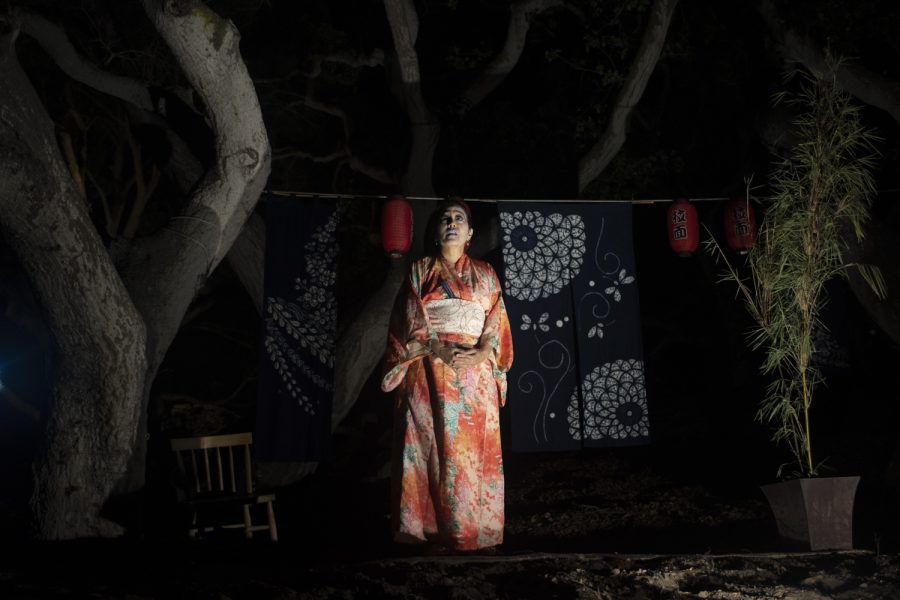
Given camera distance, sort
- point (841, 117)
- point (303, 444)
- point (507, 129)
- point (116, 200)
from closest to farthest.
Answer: point (841, 117), point (303, 444), point (507, 129), point (116, 200)

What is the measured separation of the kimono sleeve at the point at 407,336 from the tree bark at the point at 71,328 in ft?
5.82

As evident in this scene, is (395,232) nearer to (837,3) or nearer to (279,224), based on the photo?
(279,224)

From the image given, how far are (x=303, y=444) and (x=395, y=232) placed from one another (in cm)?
200

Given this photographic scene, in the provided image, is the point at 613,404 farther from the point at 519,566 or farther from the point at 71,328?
the point at 71,328

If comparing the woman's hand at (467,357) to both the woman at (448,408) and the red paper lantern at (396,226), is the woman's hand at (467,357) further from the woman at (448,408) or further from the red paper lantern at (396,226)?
the red paper lantern at (396,226)

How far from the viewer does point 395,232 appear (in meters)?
7.55

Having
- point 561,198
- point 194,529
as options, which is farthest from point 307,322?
point 561,198

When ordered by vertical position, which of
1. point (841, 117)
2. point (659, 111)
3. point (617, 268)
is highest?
point (659, 111)

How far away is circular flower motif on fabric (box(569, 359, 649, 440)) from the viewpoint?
7.74 meters

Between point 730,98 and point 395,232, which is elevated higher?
point 730,98

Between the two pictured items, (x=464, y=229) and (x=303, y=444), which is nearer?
(x=464, y=229)

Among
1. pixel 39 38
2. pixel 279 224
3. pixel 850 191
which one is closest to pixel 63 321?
pixel 279 224

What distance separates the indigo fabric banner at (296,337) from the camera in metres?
7.38

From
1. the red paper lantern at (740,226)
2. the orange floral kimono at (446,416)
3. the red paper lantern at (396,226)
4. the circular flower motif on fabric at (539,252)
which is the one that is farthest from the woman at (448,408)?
the red paper lantern at (740,226)
